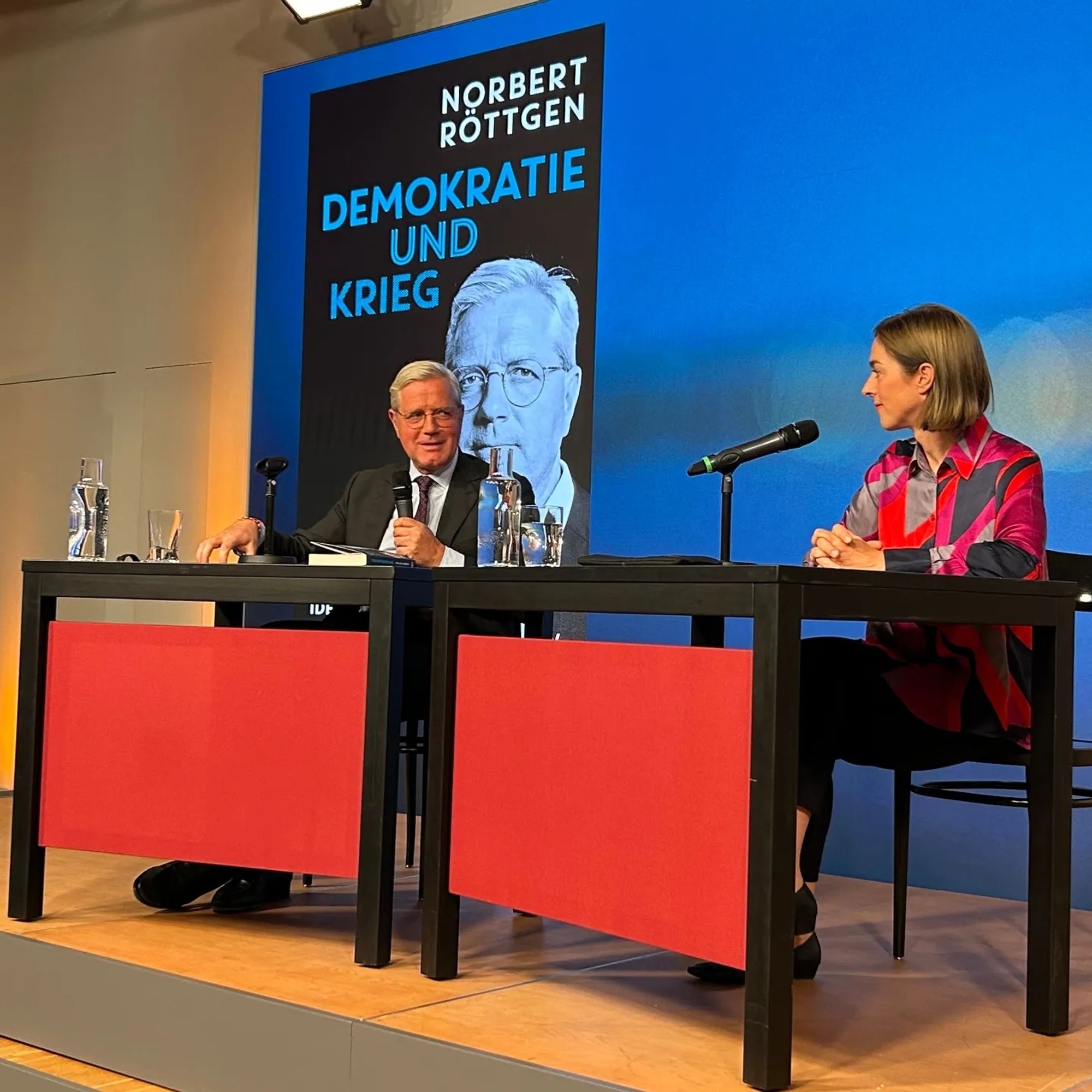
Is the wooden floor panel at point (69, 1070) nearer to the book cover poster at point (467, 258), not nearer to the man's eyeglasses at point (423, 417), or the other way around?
the man's eyeglasses at point (423, 417)

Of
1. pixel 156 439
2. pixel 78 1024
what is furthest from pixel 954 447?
pixel 156 439

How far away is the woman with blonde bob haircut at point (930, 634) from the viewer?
87.0 inches

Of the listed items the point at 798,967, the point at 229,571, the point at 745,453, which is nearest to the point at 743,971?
the point at 798,967

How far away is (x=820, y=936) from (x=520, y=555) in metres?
1.03

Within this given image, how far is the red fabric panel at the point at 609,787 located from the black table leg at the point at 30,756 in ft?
3.02

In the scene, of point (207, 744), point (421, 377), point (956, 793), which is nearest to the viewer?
point (207, 744)

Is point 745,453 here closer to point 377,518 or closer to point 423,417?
point 423,417

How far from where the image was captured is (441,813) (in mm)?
2262

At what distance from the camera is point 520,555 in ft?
7.75

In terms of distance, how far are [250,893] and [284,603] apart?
2.17 feet

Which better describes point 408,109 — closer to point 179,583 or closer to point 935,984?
point 179,583

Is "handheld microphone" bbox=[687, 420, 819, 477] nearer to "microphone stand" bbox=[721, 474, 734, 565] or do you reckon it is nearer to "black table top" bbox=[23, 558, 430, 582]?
"microphone stand" bbox=[721, 474, 734, 565]

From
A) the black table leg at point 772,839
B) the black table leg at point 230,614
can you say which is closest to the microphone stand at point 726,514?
the black table leg at point 772,839

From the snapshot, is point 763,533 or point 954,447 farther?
point 763,533
